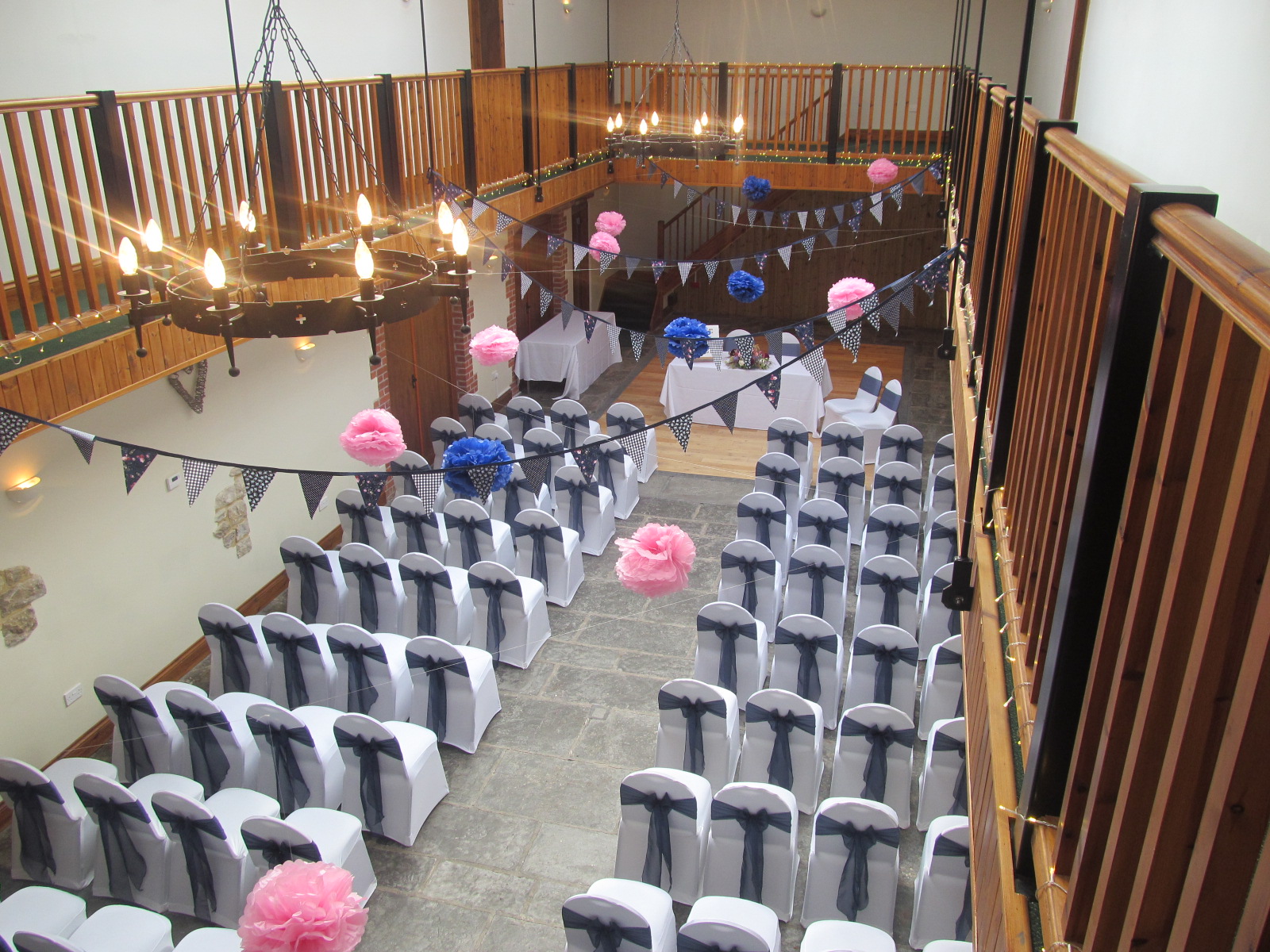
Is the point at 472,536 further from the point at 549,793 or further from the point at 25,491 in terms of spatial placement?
the point at 25,491

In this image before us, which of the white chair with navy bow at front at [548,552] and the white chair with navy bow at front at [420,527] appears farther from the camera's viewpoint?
the white chair with navy bow at front at [420,527]

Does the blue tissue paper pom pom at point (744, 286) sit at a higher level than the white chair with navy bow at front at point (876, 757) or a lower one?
higher

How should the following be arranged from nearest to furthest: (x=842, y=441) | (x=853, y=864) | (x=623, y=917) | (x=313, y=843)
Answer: (x=623, y=917) < (x=313, y=843) < (x=853, y=864) < (x=842, y=441)

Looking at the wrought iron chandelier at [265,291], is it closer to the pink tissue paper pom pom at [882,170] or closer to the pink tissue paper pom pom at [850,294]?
the pink tissue paper pom pom at [850,294]

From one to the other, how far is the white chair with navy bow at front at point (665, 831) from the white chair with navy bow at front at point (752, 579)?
2.37 metres

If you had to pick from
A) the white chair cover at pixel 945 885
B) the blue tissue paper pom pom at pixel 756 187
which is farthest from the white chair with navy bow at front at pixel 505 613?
the blue tissue paper pom pom at pixel 756 187

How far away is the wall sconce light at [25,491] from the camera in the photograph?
624cm

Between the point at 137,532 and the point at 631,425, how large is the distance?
4562 mm

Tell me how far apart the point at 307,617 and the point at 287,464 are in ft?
5.44

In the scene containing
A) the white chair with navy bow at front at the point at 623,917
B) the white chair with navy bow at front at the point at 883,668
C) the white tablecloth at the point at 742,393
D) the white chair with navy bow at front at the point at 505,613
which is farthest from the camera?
the white tablecloth at the point at 742,393

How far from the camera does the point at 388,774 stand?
5961 millimetres

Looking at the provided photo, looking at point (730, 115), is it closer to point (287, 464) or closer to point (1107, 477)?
point (287, 464)

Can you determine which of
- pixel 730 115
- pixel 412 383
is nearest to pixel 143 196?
pixel 412 383

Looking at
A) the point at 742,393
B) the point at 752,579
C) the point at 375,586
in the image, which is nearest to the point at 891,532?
the point at 752,579
